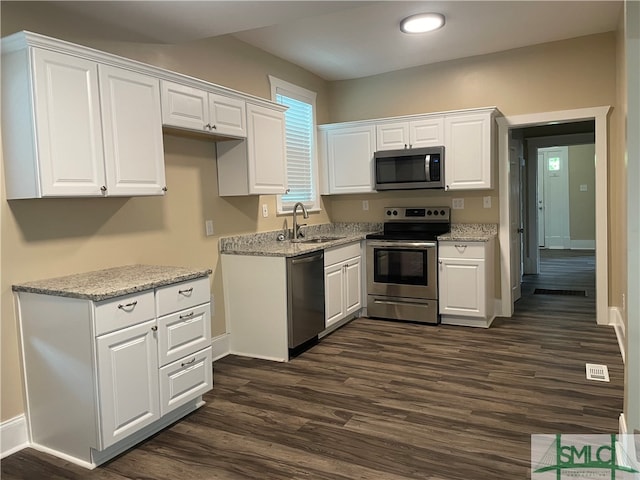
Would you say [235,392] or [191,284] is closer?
[191,284]

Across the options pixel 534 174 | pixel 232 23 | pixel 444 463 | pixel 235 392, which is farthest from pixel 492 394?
pixel 534 174

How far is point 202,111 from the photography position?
10.9ft

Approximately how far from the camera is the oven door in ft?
15.5

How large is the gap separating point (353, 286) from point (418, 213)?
1120 millimetres

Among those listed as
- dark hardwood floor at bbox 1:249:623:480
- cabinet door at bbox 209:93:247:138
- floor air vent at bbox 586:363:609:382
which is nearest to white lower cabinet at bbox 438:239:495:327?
dark hardwood floor at bbox 1:249:623:480

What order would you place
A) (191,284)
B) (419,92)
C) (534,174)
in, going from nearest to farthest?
(191,284), (419,92), (534,174)

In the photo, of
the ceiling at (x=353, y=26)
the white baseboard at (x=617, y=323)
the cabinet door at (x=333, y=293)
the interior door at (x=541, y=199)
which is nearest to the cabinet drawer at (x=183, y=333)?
the cabinet door at (x=333, y=293)

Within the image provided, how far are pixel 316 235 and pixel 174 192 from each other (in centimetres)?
213

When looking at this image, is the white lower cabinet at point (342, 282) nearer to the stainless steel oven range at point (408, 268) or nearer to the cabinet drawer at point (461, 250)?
the stainless steel oven range at point (408, 268)

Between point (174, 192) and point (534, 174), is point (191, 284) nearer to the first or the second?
point (174, 192)

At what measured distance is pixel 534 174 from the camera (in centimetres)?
778

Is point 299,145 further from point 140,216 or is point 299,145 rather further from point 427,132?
point 140,216

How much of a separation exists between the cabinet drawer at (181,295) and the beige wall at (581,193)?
10090 millimetres

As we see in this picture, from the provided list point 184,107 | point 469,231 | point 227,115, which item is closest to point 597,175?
point 469,231
